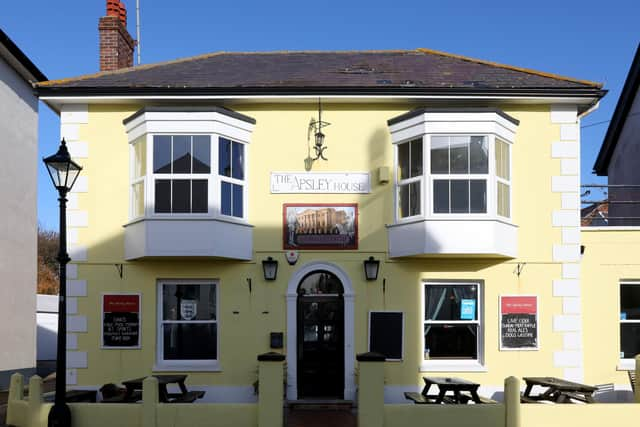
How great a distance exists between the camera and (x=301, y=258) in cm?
1162

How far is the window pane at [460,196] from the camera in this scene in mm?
11289

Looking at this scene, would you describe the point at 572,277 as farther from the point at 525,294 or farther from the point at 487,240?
the point at 487,240

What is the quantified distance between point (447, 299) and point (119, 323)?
6.28 meters

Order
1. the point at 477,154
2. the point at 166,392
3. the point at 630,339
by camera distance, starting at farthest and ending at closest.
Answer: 1. the point at 630,339
2. the point at 477,154
3. the point at 166,392

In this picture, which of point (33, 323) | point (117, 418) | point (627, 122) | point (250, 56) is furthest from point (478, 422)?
point (33, 323)

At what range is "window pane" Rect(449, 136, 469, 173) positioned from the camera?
37.3 ft

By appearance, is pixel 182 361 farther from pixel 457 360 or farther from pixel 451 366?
pixel 457 360

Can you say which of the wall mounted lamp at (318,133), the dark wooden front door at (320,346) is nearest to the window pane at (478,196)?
the wall mounted lamp at (318,133)

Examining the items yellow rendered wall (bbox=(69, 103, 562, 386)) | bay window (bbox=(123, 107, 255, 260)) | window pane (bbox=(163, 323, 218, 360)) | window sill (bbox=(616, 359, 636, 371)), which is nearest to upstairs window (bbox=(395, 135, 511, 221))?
yellow rendered wall (bbox=(69, 103, 562, 386))

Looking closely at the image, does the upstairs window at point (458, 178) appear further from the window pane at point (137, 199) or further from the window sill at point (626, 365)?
the window pane at point (137, 199)

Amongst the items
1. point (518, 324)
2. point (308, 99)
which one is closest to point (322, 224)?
point (308, 99)

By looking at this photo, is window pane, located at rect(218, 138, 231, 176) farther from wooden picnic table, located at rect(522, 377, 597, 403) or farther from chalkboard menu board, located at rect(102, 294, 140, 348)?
wooden picnic table, located at rect(522, 377, 597, 403)

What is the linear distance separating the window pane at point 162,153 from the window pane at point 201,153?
0.49 m

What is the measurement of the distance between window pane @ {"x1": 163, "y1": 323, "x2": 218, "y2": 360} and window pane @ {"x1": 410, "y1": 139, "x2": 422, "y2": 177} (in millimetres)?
4853
